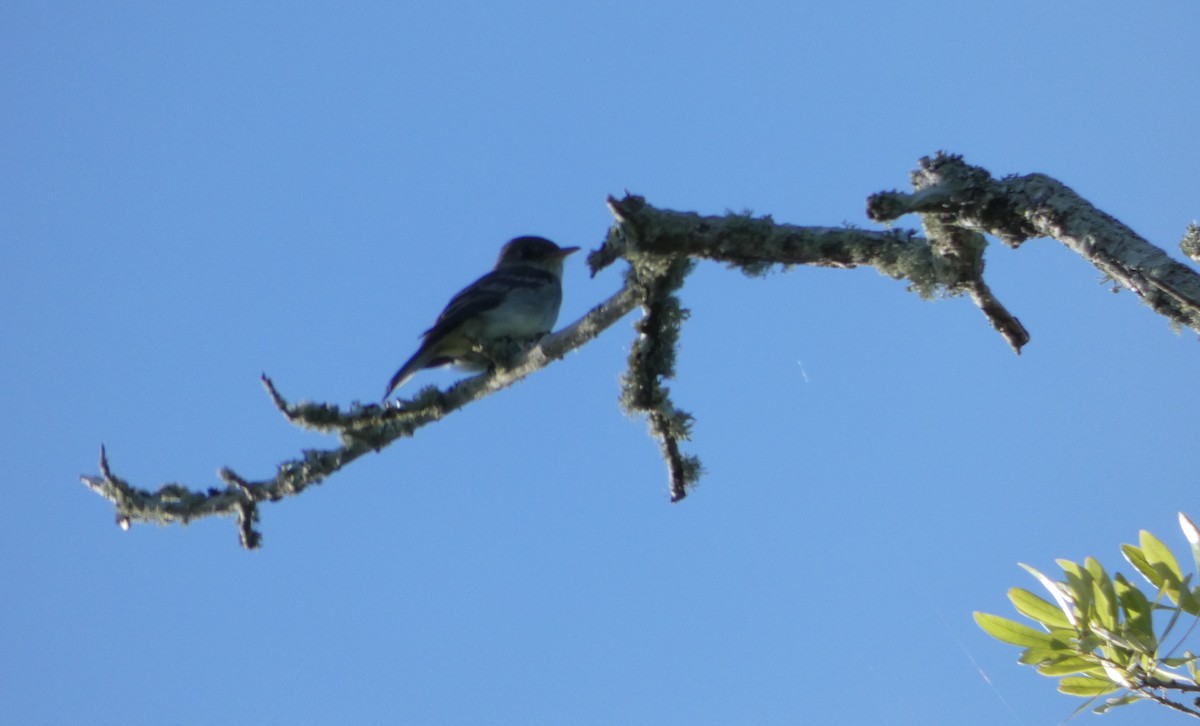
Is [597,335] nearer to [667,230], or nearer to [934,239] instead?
[667,230]

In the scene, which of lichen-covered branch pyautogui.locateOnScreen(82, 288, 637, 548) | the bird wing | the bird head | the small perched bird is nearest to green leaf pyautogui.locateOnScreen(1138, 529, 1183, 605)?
lichen-covered branch pyautogui.locateOnScreen(82, 288, 637, 548)

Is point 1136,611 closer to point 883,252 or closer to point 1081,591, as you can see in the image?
point 1081,591

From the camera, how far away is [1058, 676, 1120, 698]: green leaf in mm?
3209

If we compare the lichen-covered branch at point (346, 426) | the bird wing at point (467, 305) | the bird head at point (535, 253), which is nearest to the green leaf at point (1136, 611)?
the lichen-covered branch at point (346, 426)

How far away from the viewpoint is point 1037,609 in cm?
325

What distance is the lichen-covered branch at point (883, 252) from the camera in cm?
271

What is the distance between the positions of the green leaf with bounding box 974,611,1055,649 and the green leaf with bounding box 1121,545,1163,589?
321mm

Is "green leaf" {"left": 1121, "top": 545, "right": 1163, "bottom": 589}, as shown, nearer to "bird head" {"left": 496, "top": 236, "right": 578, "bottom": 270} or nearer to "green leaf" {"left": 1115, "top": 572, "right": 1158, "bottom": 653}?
"green leaf" {"left": 1115, "top": 572, "right": 1158, "bottom": 653}

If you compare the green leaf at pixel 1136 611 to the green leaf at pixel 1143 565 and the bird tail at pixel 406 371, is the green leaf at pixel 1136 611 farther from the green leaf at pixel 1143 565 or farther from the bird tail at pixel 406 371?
the bird tail at pixel 406 371

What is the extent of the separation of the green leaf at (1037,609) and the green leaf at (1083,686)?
0.18 m

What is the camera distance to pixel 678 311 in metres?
3.72

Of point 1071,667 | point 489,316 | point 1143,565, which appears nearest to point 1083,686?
point 1071,667

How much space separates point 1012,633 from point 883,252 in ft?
3.85

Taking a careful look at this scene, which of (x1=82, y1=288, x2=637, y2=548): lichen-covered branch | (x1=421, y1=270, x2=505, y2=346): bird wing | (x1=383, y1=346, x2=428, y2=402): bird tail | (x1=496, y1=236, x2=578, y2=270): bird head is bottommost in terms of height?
(x1=82, y1=288, x2=637, y2=548): lichen-covered branch
